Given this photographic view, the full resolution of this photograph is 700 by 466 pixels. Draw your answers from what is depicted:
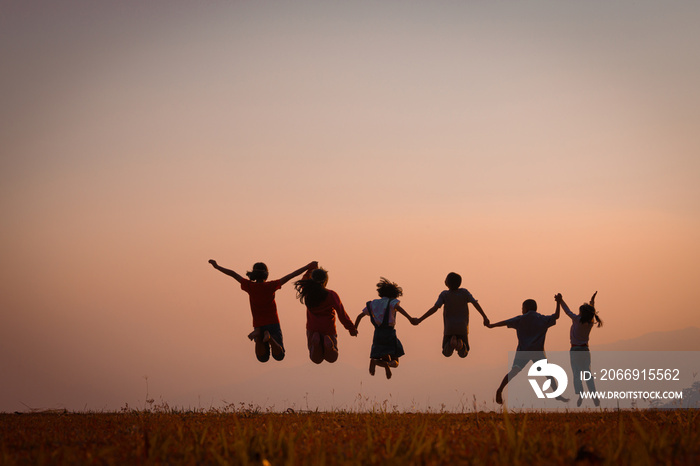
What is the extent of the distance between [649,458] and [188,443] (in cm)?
472

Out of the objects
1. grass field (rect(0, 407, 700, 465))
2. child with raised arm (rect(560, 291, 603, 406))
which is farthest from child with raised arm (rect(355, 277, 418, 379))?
grass field (rect(0, 407, 700, 465))

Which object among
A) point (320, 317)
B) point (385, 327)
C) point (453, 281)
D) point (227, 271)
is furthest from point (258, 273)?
point (453, 281)

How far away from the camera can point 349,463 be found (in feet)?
20.6

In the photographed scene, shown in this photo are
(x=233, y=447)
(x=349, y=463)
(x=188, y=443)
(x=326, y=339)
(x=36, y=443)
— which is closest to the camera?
(x=349, y=463)

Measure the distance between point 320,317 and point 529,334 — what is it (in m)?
4.80

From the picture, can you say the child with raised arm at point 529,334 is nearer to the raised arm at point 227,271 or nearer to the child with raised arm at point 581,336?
the child with raised arm at point 581,336

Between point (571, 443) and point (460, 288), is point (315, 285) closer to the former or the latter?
point (460, 288)

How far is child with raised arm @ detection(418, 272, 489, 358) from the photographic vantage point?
15.9 meters

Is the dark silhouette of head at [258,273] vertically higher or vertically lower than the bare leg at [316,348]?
higher

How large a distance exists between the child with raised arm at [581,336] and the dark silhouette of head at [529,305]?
79 centimetres

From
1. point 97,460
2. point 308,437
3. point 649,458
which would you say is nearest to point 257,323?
point 308,437

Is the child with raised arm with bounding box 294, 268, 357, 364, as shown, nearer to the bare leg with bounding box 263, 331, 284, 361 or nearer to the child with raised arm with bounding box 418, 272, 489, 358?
the bare leg with bounding box 263, 331, 284, 361

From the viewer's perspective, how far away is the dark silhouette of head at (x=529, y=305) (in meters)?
16.7


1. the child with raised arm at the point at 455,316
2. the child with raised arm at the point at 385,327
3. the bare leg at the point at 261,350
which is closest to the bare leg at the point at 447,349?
the child with raised arm at the point at 455,316
